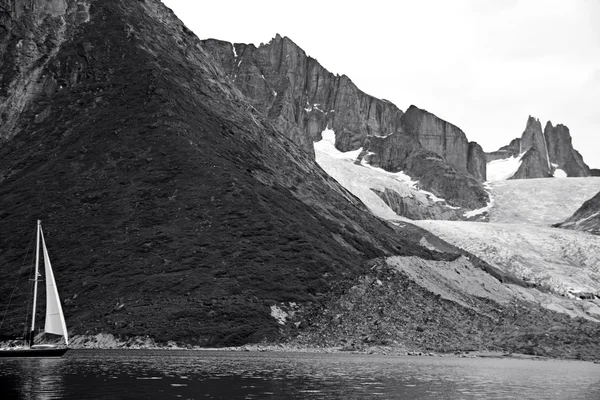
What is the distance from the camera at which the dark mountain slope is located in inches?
4911

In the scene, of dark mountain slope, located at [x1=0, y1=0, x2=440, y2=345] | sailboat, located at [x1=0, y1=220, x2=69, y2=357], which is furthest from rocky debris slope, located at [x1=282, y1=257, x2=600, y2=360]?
sailboat, located at [x1=0, y1=220, x2=69, y2=357]

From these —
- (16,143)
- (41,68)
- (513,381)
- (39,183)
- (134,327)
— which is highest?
(41,68)

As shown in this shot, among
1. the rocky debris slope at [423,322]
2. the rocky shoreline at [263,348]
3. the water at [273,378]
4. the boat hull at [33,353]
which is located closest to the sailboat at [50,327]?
the boat hull at [33,353]

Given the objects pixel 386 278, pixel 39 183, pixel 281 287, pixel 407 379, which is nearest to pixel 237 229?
pixel 281 287

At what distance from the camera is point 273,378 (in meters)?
70.8

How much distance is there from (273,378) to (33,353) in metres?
29.3

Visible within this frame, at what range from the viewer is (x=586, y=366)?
112625 mm

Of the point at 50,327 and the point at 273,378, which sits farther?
the point at 50,327

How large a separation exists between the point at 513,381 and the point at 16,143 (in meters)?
131

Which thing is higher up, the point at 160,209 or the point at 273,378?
the point at 160,209

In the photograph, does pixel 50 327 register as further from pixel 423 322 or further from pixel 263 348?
pixel 423 322

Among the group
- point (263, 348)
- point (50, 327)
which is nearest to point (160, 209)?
point (263, 348)

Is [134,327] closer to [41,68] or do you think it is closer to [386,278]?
[386,278]

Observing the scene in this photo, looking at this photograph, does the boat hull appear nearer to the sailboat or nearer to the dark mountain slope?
the sailboat
